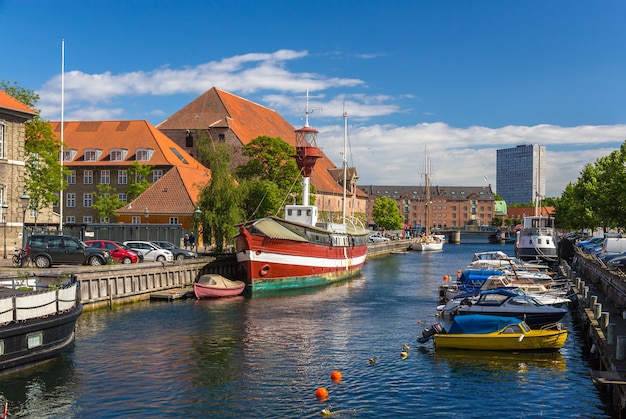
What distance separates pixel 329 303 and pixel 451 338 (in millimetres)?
17104

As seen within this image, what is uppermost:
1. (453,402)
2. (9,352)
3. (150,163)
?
(150,163)

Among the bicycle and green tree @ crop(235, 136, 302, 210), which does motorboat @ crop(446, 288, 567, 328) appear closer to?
the bicycle

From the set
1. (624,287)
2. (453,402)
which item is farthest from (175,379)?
(624,287)

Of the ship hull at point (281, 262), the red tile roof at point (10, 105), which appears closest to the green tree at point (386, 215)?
the ship hull at point (281, 262)

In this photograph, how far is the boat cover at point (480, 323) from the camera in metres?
28.0

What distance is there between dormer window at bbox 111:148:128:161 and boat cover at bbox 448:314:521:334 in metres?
70.9

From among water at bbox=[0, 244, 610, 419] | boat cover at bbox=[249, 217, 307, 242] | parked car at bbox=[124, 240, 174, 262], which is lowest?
water at bbox=[0, 244, 610, 419]

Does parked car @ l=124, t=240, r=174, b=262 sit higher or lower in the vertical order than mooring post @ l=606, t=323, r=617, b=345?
higher

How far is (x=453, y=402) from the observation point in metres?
21.4

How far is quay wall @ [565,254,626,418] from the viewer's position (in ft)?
62.4

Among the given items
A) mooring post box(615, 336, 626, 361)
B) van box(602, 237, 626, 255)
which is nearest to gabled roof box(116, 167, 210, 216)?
van box(602, 237, 626, 255)

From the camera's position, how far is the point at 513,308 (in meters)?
29.8

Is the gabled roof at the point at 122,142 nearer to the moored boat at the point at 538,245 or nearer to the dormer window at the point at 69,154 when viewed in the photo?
the dormer window at the point at 69,154

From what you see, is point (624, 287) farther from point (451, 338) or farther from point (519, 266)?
point (519, 266)
